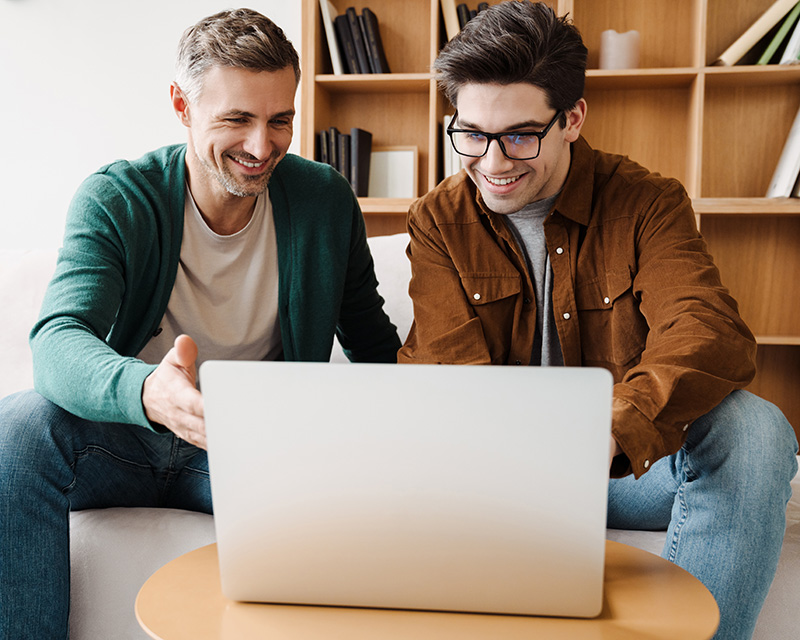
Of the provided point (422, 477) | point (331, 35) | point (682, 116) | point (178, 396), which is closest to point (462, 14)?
point (331, 35)

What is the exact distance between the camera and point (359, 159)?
2.57 metres

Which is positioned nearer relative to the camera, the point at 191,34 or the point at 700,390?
the point at 700,390

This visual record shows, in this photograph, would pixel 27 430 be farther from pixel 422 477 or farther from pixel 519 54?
pixel 519 54

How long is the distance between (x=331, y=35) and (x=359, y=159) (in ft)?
1.42

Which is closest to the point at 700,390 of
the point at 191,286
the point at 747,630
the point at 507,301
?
the point at 747,630

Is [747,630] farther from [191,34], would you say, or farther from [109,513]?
[191,34]

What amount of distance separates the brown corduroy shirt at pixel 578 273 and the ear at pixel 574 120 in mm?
43

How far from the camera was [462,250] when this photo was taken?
134 cm

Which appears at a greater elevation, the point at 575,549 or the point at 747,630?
the point at 575,549

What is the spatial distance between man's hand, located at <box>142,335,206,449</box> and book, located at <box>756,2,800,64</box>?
7.40 feet

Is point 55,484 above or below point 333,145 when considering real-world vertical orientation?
below

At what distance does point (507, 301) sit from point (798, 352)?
1785 millimetres

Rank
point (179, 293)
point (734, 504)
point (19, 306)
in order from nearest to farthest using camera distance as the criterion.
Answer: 1. point (734, 504)
2. point (179, 293)
3. point (19, 306)

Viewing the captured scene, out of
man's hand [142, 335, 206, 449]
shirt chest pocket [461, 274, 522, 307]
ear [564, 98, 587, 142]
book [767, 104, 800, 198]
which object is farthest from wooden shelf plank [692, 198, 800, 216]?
man's hand [142, 335, 206, 449]
